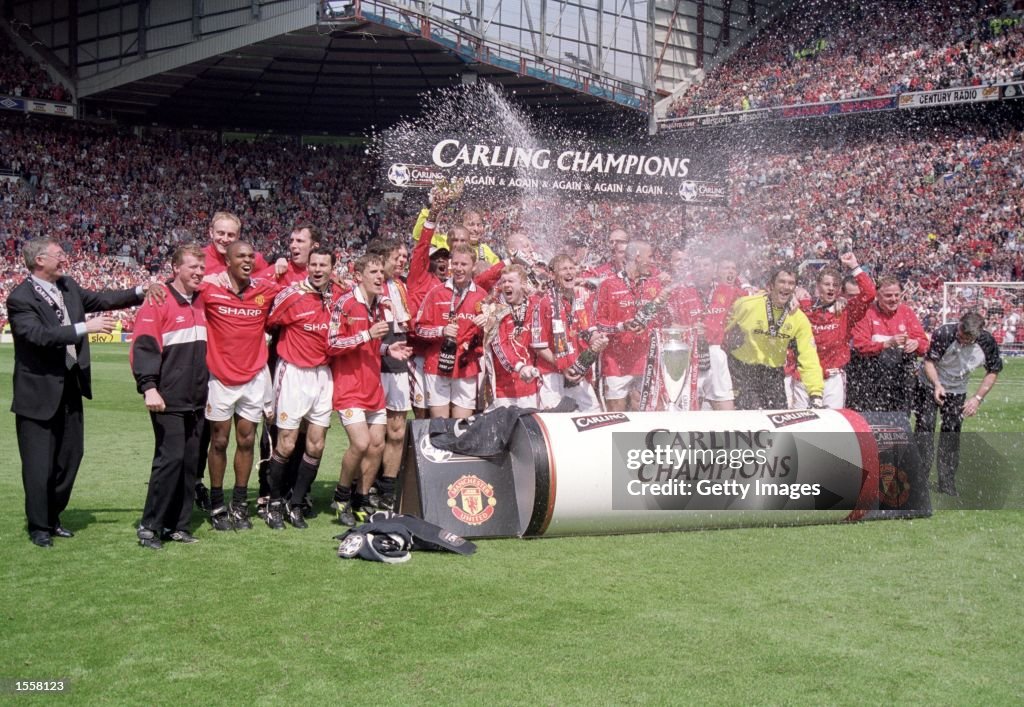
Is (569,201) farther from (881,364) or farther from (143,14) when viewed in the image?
(881,364)

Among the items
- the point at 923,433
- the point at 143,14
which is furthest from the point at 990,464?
the point at 143,14

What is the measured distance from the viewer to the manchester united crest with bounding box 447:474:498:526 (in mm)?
6734

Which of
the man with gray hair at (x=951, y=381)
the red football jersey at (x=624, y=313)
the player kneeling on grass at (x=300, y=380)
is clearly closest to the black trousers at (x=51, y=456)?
the player kneeling on grass at (x=300, y=380)

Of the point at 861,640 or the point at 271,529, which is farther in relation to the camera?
the point at 271,529

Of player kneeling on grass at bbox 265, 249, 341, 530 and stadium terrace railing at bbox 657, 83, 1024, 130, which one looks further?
stadium terrace railing at bbox 657, 83, 1024, 130

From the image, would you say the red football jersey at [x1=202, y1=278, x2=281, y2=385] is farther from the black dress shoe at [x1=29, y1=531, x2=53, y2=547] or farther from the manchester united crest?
the manchester united crest

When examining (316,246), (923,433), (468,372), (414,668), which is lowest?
(414,668)

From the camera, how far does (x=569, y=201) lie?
2853 centimetres

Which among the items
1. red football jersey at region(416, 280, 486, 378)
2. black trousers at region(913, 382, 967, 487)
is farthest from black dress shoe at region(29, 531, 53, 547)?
black trousers at region(913, 382, 967, 487)

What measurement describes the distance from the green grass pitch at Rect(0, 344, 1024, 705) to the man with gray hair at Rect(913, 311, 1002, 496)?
4.01ft

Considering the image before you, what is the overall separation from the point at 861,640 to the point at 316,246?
482cm

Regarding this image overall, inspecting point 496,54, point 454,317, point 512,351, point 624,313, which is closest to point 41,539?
point 454,317

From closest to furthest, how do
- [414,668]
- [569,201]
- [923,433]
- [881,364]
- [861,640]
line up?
1. [414,668]
2. [861,640]
3. [923,433]
4. [881,364]
5. [569,201]

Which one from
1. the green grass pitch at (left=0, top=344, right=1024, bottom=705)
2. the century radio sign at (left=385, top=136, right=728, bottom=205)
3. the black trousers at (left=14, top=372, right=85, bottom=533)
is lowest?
the green grass pitch at (left=0, top=344, right=1024, bottom=705)
